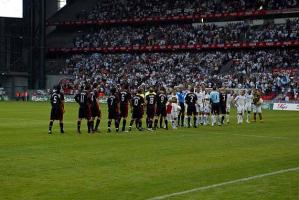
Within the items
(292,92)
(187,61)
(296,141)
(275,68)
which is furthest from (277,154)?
(187,61)

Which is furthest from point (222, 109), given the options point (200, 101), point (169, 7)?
point (169, 7)

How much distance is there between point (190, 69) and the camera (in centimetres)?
6819

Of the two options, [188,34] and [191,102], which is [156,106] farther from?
[188,34]

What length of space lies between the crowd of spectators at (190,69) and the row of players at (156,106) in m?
22.5

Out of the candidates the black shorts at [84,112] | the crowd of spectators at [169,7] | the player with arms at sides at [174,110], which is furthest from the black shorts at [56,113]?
the crowd of spectators at [169,7]

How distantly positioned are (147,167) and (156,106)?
44.2 feet

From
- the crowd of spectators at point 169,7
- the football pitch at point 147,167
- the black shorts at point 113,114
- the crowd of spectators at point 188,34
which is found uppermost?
the crowd of spectators at point 169,7

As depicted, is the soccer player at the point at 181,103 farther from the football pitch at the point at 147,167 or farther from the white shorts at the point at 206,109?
the football pitch at the point at 147,167

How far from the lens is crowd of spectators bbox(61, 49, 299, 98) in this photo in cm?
5969

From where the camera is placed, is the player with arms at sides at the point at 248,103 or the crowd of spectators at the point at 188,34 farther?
the crowd of spectators at the point at 188,34

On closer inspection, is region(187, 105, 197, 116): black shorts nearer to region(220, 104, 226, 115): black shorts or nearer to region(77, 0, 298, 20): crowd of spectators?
region(220, 104, 226, 115): black shorts

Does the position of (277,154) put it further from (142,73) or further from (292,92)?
(142,73)

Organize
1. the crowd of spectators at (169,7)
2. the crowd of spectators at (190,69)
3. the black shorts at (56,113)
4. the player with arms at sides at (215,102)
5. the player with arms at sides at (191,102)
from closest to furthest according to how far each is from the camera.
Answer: the black shorts at (56,113) < the player with arms at sides at (191,102) < the player with arms at sides at (215,102) < the crowd of spectators at (190,69) < the crowd of spectators at (169,7)

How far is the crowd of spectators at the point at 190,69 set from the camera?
196 ft
